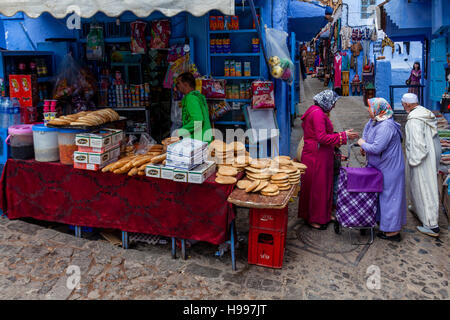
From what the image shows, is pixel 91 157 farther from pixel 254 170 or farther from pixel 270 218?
pixel 270 218

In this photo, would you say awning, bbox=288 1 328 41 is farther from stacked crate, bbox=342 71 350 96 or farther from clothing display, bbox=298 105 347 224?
stacked crate, bbox=342 71 350 96

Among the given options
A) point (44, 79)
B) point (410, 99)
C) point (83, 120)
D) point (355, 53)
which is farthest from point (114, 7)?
point (355, 53)

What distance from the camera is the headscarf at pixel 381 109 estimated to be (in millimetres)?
4738

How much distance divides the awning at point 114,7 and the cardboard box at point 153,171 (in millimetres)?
1527

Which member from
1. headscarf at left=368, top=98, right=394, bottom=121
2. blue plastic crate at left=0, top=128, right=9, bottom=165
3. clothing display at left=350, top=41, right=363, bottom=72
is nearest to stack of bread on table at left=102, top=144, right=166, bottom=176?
blue plastic crate at left=0, top=128, right=9, bottom=165

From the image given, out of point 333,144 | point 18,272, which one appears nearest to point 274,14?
point 333,144

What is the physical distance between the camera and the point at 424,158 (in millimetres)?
5125

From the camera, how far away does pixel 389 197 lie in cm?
483

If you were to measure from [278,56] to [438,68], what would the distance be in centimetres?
539

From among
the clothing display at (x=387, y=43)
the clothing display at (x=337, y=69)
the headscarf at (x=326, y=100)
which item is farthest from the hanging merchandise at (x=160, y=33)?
the clothing display at (x=337, y=69)

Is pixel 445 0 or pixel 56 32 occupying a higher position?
pixel 445 0

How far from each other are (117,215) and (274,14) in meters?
4.15

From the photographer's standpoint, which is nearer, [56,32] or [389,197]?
[389,197]
